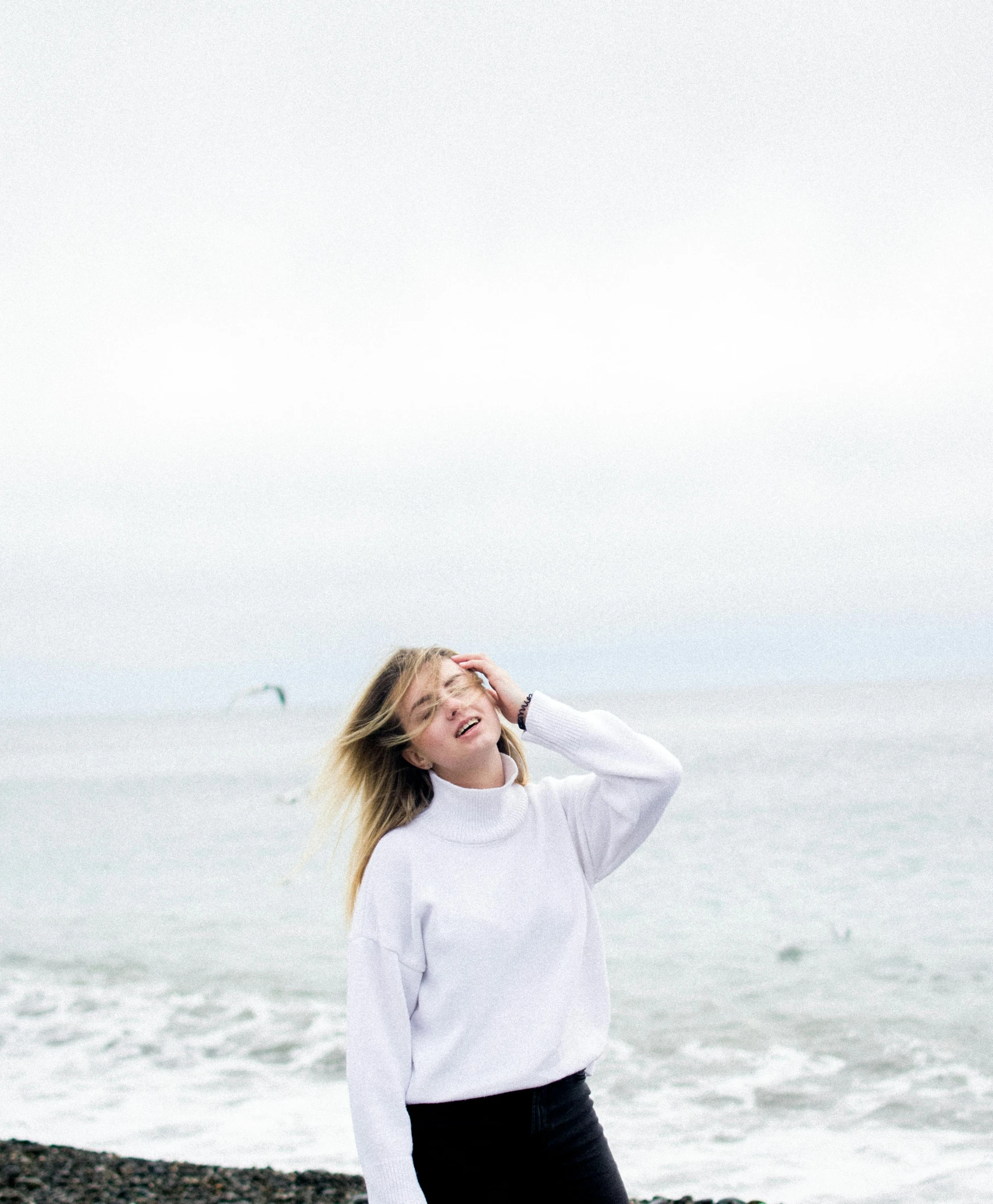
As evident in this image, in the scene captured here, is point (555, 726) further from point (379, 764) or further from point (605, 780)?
point (379, 764)

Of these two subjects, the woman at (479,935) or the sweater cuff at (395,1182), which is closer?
the sweater cuff at (395,1182)

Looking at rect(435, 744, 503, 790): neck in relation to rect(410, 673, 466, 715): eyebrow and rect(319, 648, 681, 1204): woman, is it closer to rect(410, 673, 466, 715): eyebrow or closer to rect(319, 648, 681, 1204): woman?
rect(319, 648, 681, 1204): woman

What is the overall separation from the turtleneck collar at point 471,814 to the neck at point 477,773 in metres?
0.03

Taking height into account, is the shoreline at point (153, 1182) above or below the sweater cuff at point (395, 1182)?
below

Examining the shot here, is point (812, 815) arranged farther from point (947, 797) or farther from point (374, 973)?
point (374, 973)

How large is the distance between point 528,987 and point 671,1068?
6465mm

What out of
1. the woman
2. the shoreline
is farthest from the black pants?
the shoreline

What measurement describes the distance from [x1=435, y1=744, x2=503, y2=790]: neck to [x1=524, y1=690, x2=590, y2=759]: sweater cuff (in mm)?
108

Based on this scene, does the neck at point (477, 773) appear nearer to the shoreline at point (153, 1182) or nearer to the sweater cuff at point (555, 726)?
the sweater cuff at point (555, 726)

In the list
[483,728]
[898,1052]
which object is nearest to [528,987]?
[483,728]

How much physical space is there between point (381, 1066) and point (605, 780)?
88cm

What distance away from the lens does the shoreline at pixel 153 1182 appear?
5227 millimetres

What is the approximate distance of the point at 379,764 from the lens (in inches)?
109

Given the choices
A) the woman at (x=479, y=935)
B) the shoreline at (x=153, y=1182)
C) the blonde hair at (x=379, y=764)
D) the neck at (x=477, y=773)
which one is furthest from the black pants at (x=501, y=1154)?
the shoreline at (x=153, y=1182)
